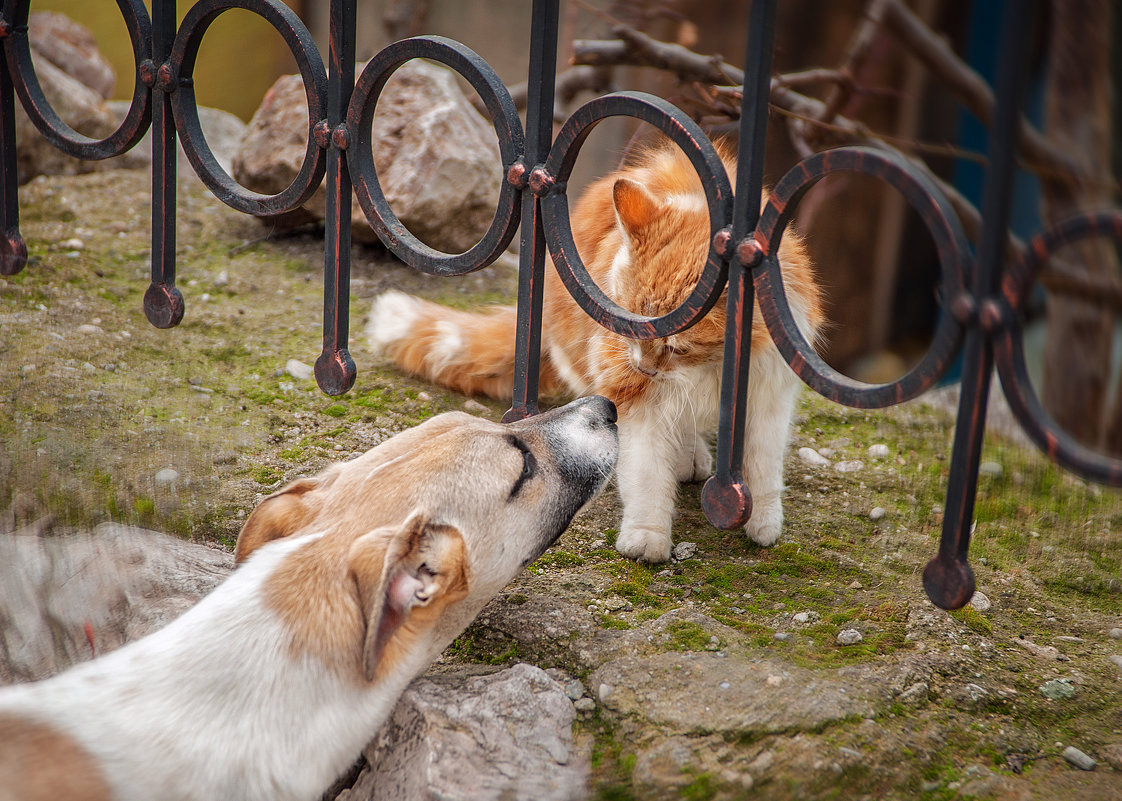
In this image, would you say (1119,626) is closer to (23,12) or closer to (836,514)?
(836,514)

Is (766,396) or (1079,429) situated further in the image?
(1079,429)

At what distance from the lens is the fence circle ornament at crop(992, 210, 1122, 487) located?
1.42 metres

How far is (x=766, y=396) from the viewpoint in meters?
2.91

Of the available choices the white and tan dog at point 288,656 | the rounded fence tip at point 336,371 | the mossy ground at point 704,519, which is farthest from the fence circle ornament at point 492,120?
the mossy ground at point 704,519

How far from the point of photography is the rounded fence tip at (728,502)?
6.48ft

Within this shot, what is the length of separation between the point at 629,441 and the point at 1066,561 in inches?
50.0

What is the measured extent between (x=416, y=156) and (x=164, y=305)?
2071mm

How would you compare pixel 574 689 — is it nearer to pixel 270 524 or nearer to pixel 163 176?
pixel 270 524

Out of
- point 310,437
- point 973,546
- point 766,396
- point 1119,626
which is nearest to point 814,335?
point 766,396

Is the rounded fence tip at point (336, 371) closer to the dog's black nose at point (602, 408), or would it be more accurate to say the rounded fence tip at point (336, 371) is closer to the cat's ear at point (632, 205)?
the dog's black nose at point (602, 408)

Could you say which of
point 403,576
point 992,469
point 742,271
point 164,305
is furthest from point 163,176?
point 992,469

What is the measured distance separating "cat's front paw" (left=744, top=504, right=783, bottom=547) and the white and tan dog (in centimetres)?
88

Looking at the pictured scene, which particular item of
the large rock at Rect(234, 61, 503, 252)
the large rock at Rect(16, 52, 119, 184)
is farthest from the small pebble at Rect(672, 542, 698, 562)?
the large rock at Rect(16, 52, 119, 184)

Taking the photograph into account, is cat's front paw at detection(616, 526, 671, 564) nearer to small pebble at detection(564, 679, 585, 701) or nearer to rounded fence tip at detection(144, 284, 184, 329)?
small pebble at detection(564, 679, 585, 701)
